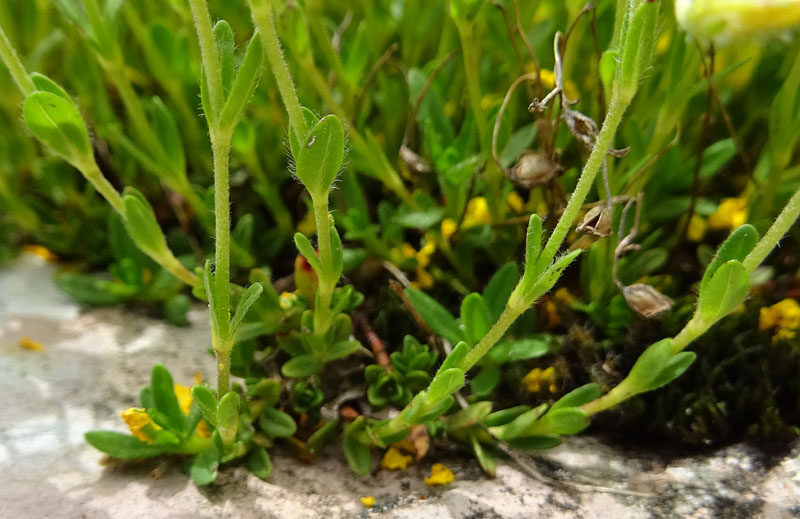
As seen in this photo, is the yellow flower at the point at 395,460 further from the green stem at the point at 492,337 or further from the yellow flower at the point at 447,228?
the yellow flower at the point at 447,228

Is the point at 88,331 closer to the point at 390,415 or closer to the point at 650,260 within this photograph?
the point at 390,415

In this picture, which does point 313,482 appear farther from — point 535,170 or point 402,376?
point 535,170

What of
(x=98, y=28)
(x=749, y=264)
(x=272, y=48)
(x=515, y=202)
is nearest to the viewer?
(x=272, y=48)

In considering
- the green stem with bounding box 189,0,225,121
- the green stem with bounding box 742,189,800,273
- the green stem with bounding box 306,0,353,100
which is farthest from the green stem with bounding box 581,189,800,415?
the green stem with bounding box 306,0,353,100

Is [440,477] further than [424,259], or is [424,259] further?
[424,259]

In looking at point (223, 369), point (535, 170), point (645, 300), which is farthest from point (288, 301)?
point (645, 300)

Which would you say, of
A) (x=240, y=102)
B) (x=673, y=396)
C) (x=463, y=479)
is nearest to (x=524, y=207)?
(x=673, y=396)
